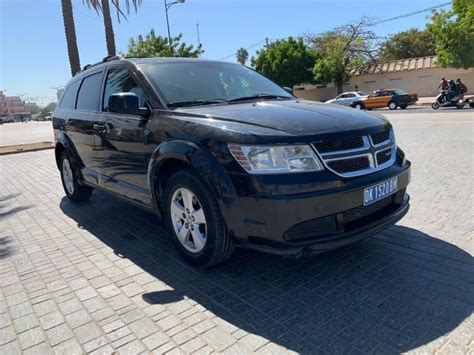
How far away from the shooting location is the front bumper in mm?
2639

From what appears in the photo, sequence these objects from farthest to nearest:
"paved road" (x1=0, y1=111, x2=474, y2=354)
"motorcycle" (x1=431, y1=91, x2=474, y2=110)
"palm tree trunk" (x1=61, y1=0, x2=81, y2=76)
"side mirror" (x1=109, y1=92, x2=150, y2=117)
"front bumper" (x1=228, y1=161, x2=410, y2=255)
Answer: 1. "motorcycle" (x1=431, y1=91, x2=474, y2=110)
2. "palm tree trunk" (x1=61, y1=0, x2=81, y2=76)
3. "side mirror" (x1=109, y1=92, x2=150, y2=117)
4. "front bumper" (x1=228, y1=161, x2=410, y2=255)
5. "paved road" (x1=0, y1=111, x2=474, y2=354)

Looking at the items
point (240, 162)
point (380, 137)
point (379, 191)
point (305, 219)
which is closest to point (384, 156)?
point (380, 137)

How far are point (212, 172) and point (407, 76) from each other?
142 feet

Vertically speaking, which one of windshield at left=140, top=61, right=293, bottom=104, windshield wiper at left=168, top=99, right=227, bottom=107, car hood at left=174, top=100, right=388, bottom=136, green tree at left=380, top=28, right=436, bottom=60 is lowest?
car hood at left=174, top=100, right=388, bottom=136

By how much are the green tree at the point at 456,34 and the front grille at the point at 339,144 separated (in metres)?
29.4

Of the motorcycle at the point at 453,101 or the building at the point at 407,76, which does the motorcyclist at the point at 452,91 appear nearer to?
the motorcycle at the point at 453,101

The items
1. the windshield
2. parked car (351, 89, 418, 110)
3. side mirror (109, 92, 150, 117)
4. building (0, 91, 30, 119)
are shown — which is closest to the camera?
side mirror (109, 92, 150, 117)

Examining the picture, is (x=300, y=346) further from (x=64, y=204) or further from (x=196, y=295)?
(x=64, y=204)

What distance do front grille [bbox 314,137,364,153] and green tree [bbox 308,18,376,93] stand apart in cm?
3846

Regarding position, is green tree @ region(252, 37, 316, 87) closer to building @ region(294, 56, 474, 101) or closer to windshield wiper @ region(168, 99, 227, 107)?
building @ region(294, 56, 474, 101)

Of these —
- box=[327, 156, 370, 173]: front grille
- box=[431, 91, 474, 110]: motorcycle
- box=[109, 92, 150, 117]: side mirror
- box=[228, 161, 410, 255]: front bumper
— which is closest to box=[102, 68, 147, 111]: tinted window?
box=[109, 92, 150, 117]: side mirror

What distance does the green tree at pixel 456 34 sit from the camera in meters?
27.1

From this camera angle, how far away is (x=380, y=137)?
10.5 ft

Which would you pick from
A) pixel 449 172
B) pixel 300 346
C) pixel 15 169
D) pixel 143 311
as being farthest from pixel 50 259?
pixel 15 169
